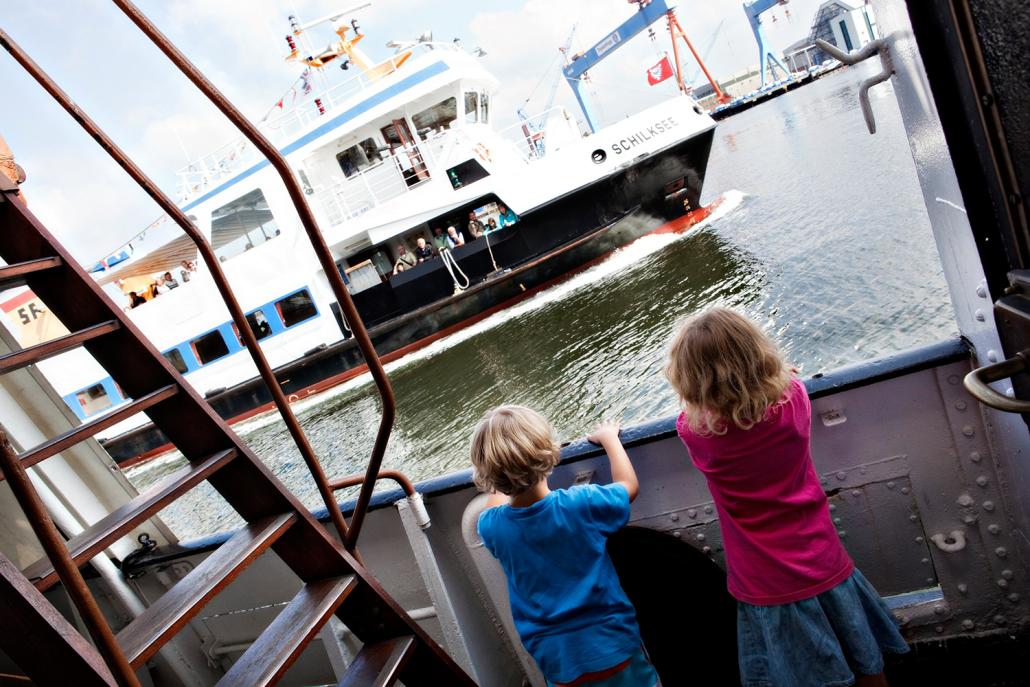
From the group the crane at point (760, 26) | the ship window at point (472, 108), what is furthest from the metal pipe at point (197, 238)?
the crane at point (760, 26)

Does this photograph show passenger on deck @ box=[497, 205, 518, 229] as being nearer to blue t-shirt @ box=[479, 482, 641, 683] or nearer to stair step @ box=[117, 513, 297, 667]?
stair step @ box=[117, 513, 297, 667]

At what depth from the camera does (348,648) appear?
7.87ft

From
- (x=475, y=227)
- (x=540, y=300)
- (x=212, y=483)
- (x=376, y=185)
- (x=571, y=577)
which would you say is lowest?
(x=540, y=300)

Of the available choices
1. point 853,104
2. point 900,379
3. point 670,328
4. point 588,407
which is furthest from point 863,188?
point 853,104

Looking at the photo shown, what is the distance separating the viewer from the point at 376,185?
12867 millimetres

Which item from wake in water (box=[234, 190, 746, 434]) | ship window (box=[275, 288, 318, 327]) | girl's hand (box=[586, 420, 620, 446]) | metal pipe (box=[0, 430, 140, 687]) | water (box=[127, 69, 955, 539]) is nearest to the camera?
metal pipe (box=[0, 430, 140, 687])

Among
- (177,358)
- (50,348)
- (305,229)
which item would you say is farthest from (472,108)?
(50,348)

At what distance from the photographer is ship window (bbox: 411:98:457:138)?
1304cm

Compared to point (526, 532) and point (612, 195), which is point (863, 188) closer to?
point (612, 195)

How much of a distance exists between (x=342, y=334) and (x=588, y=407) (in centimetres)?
695

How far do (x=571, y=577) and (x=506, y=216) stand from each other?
10612 millimetres

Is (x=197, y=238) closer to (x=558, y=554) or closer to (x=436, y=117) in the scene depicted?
(x=558, y=554)

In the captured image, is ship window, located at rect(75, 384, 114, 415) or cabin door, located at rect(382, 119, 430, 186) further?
ship window, located at rect(75, 384, 114, 415)

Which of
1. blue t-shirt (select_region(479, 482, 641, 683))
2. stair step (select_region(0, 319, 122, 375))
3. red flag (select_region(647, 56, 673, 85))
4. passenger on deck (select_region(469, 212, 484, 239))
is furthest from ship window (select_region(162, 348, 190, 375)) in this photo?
red flag (select_region(647, 56, 673, 85))
